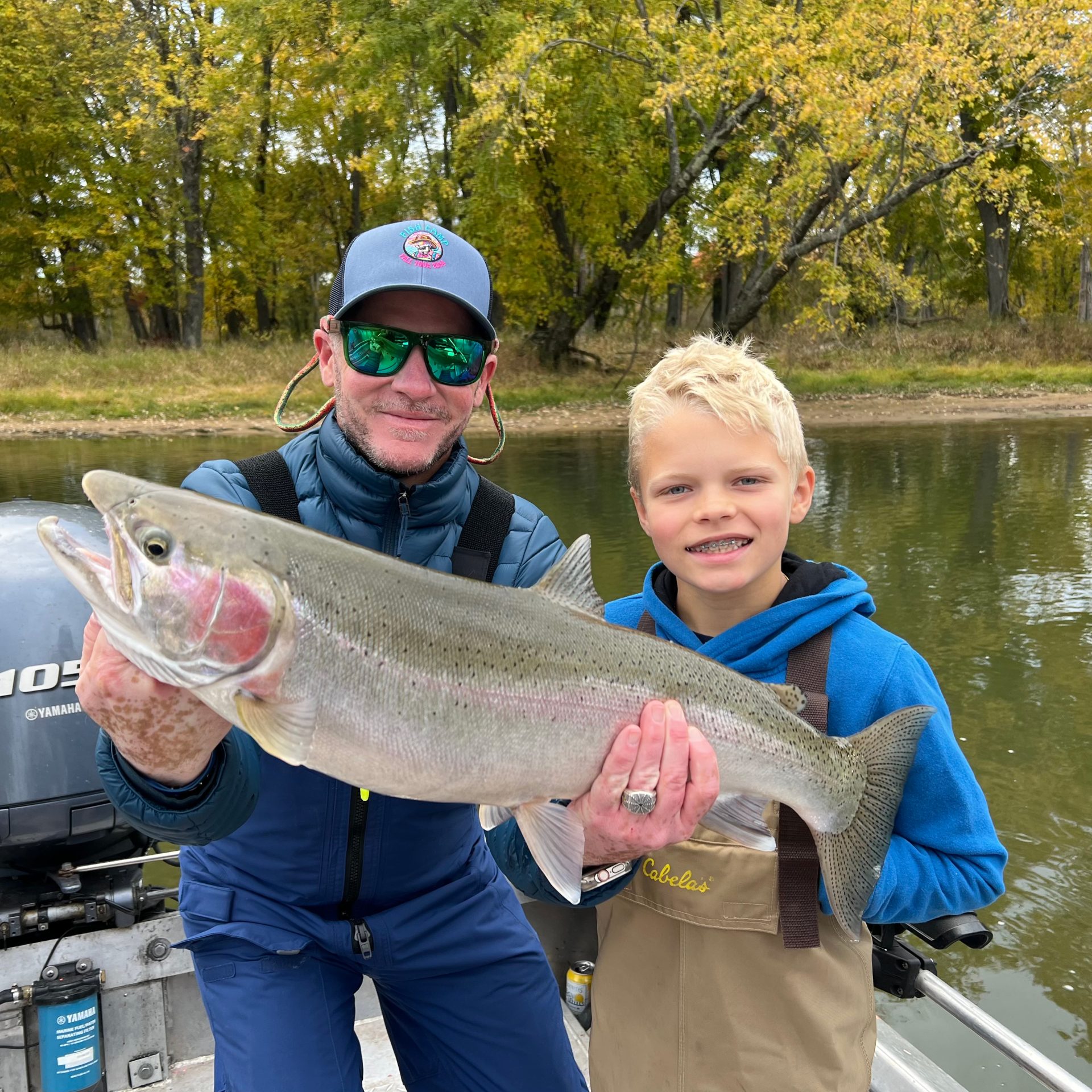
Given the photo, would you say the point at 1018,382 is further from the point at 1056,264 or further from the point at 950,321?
the point at 1056,264

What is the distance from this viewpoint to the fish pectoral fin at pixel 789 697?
2.43 m

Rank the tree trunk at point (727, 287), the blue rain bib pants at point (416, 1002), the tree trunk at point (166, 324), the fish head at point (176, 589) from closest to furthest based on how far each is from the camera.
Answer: the fish head at point (176, 589), the blue rain bib pants at point (416, 1002), the tree trunk at point (727, 287), the tree trunk at point (166, 324)

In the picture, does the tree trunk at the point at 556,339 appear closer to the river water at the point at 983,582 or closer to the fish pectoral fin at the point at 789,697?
the river water at the point at 983,582

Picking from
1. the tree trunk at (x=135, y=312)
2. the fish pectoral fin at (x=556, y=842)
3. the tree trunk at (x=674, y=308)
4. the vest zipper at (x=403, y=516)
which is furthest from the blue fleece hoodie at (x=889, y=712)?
the tree trunk at (x=135, y=312)

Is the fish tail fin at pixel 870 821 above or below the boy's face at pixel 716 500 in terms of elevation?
below

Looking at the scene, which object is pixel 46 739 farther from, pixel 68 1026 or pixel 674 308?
pixel 674 308

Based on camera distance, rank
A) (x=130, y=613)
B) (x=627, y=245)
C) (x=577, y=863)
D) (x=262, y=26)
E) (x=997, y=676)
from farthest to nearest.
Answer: (x=627, y=245) → (x=262, y=26) → (x=997, y=676) → (x=577, y=863) → (x=130, y=613)

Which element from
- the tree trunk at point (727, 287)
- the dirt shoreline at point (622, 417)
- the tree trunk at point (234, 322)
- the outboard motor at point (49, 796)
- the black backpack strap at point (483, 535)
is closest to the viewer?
the black backpack strap at point (483, 535)

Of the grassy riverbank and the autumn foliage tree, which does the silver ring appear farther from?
the grassy riverbank

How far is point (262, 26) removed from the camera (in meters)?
24.3

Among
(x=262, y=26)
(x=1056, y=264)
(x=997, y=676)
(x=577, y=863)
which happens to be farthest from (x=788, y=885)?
(x=1056, y=264)

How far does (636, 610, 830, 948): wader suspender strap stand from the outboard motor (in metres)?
2.01

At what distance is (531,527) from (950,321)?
3572 centimetres

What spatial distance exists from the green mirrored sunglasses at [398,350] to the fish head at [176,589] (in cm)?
104
